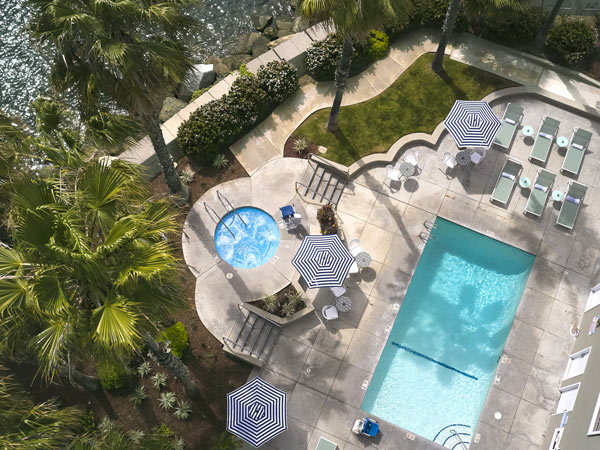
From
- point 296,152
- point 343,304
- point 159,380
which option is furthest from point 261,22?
point 159,380

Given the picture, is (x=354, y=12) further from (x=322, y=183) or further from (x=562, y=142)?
(x=562, y=142)

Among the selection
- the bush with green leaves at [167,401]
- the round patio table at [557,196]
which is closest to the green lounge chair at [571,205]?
the round patio table at [557,196]

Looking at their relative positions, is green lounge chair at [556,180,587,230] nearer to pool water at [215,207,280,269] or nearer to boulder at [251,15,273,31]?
pool water at [215,207,280,269]

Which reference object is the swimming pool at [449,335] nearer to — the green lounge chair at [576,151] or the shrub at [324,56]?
the green lounge chair at [576,151]

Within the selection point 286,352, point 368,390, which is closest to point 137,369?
point 286,352

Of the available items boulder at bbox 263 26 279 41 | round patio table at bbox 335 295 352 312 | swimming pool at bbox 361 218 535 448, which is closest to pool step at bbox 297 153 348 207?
round patio table at bbox 335 295 352 312

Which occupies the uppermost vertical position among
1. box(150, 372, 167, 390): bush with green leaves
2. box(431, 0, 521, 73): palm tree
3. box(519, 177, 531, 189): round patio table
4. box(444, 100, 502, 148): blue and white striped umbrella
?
box(431, 0, 521, 73): palm tree

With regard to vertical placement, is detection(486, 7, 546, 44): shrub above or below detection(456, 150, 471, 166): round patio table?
above
